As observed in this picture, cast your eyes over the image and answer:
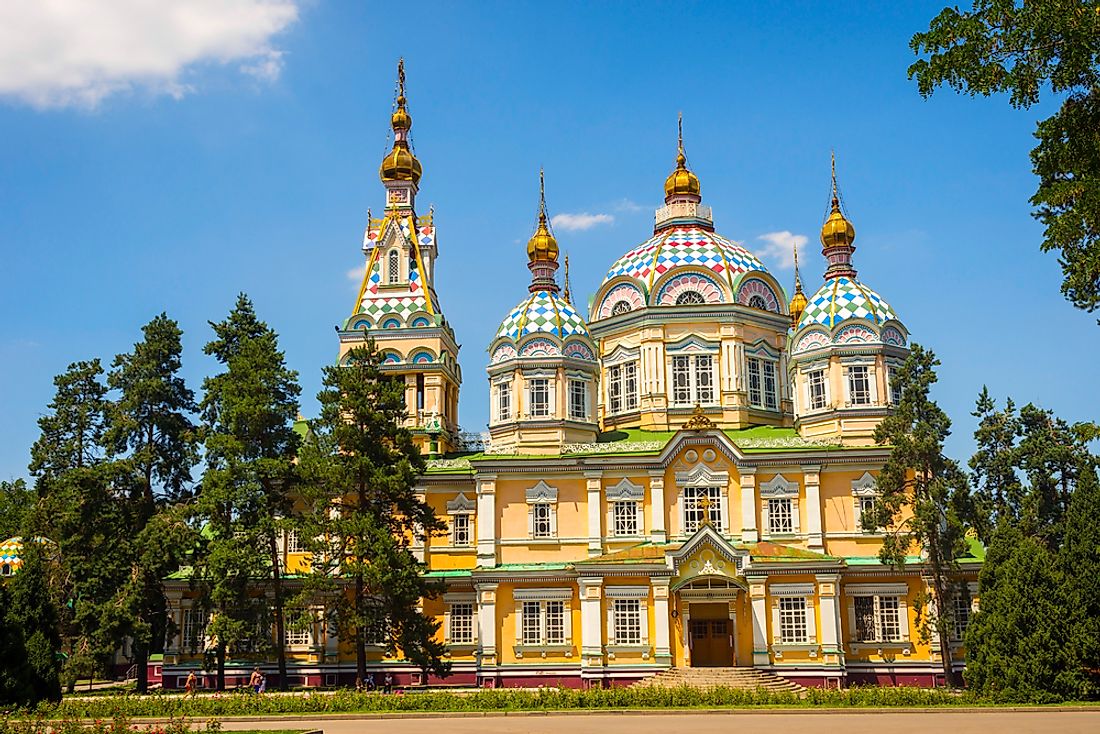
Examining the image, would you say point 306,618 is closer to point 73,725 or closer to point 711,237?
point 73,725

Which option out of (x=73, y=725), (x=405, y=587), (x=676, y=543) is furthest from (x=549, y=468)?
(x=73, y=725)

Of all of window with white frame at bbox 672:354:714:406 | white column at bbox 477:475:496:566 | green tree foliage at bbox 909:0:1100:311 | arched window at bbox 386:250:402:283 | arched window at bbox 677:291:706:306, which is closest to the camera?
green tree foliage at bbox 909:0:1100:311

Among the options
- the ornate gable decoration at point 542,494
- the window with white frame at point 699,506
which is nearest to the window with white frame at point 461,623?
the ornate gable decoration at point 542,494

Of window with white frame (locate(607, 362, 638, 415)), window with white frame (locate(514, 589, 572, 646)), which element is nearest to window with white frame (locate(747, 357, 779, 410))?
window with white frame (locate(607, 362, 638, 415))

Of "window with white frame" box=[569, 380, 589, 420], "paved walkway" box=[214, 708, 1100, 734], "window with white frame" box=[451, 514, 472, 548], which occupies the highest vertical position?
"window with white frame" box=[569, 380, 589, 420]

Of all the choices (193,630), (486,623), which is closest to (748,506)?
(486,623)

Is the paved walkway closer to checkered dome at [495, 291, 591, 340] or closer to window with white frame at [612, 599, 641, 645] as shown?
window with white frame at [612, 599, 641, 645]

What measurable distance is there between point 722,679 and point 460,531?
11.6 meters

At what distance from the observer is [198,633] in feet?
125

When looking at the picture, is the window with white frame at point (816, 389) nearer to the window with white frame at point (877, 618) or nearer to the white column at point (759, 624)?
the window with white frame at point (877, 618)

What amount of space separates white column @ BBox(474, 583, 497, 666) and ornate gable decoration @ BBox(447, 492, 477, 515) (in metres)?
3.57

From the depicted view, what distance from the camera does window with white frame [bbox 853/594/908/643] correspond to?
3469 centimetres

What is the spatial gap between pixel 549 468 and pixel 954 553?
43.9 feet

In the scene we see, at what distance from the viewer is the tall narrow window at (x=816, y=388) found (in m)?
38.2
